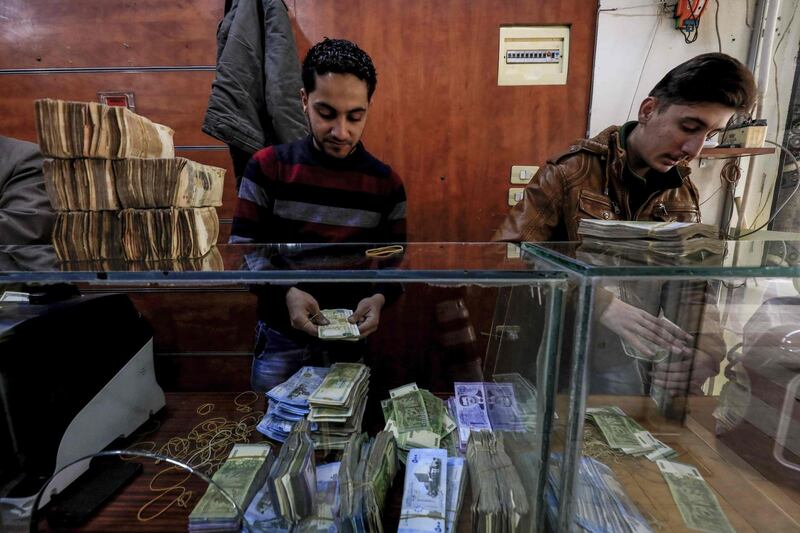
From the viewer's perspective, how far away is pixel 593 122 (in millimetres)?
2092

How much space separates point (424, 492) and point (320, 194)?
1.10 meters

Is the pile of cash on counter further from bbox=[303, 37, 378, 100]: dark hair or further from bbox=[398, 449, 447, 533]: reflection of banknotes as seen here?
bbox=[303, 37, 378, 100]: dark hair

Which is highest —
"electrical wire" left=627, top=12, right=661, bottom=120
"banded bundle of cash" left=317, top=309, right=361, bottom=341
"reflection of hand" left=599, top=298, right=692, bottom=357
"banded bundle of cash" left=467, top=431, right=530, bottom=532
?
"electrical wire" left=627, top=12, right=661, bottom=120

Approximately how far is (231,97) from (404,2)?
3.69 ft

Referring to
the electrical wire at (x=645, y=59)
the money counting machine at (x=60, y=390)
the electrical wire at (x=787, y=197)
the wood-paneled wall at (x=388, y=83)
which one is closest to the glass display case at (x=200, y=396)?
the money counting machine at (x=60, y=390)

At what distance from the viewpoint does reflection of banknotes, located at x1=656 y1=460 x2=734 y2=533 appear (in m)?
0.66

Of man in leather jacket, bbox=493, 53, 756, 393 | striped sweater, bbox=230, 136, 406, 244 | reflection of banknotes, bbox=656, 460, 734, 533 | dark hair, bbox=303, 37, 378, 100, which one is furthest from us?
striped sweater, bbox=230, 136, 406, 244

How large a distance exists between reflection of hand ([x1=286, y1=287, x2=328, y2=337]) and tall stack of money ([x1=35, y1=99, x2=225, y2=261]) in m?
0.31

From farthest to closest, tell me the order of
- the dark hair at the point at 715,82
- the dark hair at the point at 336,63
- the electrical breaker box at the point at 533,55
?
1. the electrical breaker box at the point at 533,55
2. the dark hair at the point at 336,63
3. the dark hair at the point at 715,82

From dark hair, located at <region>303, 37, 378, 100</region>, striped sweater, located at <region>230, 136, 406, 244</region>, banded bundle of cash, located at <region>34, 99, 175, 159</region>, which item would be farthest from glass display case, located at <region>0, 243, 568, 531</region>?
dark hair, located at <region>303, 37, 378, 100</region>

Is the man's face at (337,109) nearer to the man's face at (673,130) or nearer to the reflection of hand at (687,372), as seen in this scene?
the man's face at (673,130)

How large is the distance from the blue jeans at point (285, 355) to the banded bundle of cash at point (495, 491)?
0.69m

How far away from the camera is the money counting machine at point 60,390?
74 centimetres

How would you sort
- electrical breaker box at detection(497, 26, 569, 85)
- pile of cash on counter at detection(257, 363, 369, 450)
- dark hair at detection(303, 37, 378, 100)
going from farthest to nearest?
electrical breaker box at detection(497, 26, 569, 85)
dark hair at detection(303, 37, 378, 100)
pile of cash on counter at detection(257, 363, 369, 450)
